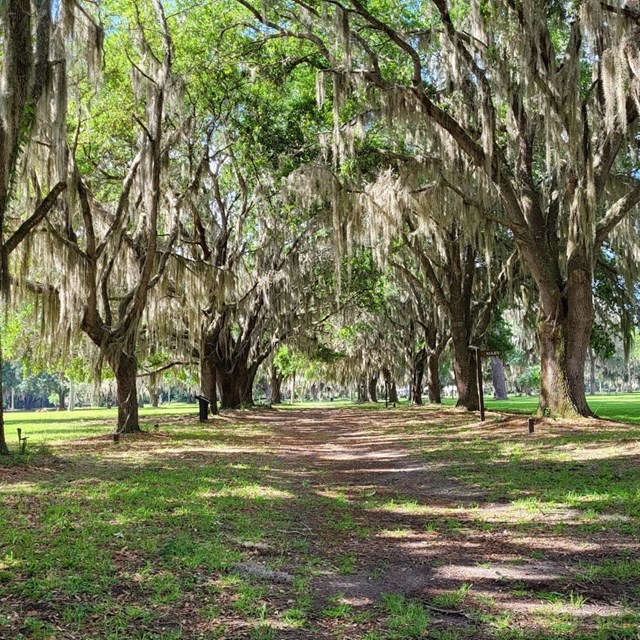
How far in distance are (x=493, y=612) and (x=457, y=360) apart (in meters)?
16.4

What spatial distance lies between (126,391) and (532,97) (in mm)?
9362

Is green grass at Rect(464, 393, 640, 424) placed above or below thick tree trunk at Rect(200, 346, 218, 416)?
below

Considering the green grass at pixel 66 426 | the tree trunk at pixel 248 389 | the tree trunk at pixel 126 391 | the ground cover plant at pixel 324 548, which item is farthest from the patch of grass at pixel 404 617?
the tree trunk at pixel 248 389

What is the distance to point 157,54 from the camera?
1342cm

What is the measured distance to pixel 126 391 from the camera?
41.5 ft

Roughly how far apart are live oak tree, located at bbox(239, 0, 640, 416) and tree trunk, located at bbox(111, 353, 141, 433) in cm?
644

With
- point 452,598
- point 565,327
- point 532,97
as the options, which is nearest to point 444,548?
point 452,598

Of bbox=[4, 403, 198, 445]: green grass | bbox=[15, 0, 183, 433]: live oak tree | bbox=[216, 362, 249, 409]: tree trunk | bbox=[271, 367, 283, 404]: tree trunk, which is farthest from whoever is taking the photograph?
bbox=[271, 367, 283, 404]: tree trunk

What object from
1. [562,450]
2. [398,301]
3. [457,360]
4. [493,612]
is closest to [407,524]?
[493,612]

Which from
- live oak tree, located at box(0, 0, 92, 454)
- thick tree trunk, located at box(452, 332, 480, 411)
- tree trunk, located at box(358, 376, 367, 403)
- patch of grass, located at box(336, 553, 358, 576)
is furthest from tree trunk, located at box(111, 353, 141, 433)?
tree trunk, located at box(358, 376, 367, 403)

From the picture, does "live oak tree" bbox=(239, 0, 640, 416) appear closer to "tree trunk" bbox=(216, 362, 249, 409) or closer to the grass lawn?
the grass lawn

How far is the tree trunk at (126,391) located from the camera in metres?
12.5

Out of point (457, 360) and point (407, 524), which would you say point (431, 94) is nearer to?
point (457, 360)

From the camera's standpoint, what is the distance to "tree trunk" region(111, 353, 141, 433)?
41.0 feet
